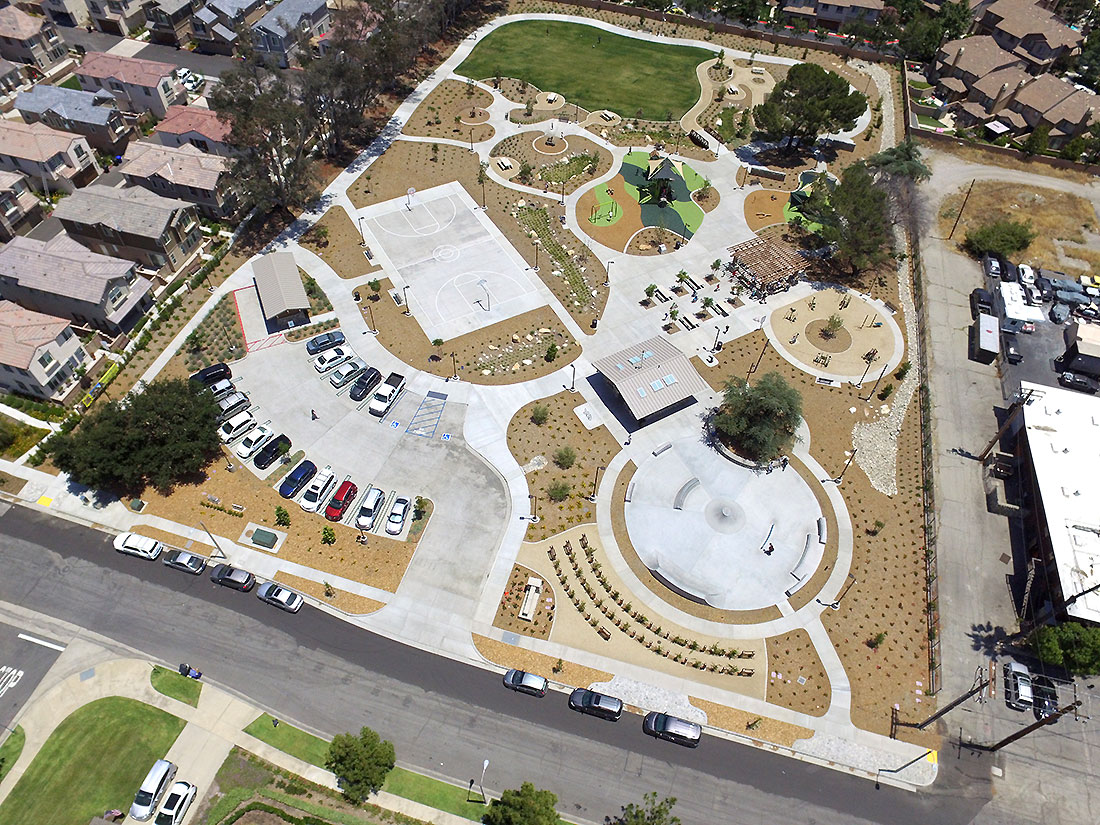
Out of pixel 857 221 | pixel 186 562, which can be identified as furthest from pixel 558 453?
pixel 857 221

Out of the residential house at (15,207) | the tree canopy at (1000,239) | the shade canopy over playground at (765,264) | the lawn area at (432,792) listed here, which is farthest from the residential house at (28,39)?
the tree canopy at (1000,239)

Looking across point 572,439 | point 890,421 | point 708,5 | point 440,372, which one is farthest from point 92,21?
point 890,421

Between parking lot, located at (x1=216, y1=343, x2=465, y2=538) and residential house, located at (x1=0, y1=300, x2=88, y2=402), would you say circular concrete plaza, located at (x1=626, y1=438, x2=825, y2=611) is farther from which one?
residential house, located at (x1=0, y1=300, x2=88, y2=402)

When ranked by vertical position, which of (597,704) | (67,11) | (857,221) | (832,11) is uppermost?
(832,11)

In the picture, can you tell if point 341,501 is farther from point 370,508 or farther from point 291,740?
point 291,740

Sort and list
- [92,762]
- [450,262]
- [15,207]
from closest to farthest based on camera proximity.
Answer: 1. [92,762]
2. [15,207]
3. [450,262]

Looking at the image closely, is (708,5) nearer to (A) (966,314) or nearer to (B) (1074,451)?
(A) (966,314)
